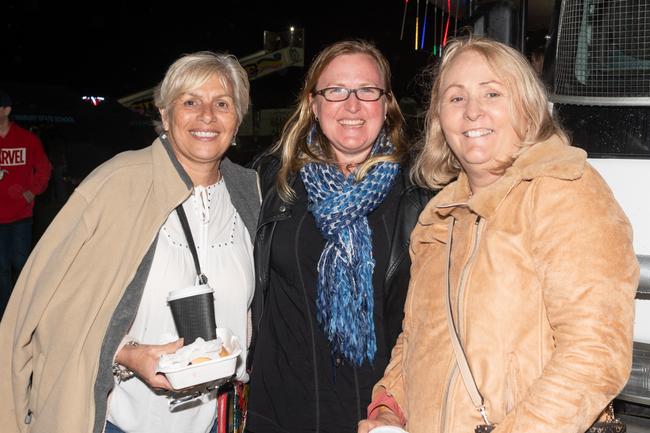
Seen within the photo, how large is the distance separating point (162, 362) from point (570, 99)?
2.42 m

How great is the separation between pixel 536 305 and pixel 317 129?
1.75 meters

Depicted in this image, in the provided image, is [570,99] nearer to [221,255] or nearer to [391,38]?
[221,255]

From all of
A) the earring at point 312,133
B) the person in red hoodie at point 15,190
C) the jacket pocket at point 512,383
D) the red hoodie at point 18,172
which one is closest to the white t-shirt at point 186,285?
the earring at point 312,133

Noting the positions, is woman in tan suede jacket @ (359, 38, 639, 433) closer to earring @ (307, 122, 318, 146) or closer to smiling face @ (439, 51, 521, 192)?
smiling face @ (439, 51, 521, 192)

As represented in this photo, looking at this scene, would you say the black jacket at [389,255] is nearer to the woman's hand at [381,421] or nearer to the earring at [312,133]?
the earring at [312,133]

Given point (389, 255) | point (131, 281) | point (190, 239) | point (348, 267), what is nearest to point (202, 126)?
point (190, 239)

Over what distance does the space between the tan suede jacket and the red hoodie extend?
6.29m

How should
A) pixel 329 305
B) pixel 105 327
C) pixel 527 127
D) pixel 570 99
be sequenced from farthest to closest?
pixel 570 99 → pixel 329 305 → pixel 105 327 → pixel 527 127

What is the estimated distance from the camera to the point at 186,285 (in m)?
2.63

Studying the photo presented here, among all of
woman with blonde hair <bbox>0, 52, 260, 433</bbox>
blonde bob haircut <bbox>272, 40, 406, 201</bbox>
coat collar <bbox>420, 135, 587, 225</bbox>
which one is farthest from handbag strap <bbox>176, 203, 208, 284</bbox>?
coat collar <bbox>420, 135, 587, 225</bbox>

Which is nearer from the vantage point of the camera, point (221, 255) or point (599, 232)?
point (599, 232)

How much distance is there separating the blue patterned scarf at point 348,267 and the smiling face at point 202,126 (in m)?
0.52

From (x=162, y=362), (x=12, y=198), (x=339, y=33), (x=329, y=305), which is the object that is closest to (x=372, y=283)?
(x=329, y=305)

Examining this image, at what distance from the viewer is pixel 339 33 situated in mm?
31641
